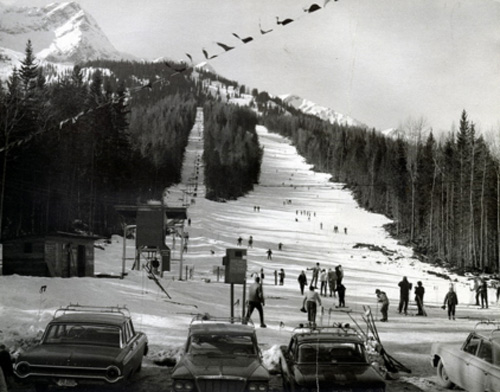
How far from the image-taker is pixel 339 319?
717 inches

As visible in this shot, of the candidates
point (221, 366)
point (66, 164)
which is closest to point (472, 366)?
point (221, 366)

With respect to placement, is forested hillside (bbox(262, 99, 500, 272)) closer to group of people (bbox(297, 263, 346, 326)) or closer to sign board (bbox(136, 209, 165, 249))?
group of people (bbox(297, 263, 346, 326))

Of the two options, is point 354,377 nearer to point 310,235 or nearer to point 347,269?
point 347,269

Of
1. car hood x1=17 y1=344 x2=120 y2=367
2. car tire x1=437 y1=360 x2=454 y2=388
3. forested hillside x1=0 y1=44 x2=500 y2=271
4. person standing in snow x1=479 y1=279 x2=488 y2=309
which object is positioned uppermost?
forested hillside x1=0 y1=44 x2=500 y2=271

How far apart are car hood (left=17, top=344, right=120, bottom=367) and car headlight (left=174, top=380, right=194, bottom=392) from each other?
1.15 meters

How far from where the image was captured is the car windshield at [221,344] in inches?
347

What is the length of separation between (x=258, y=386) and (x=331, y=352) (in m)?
1.46

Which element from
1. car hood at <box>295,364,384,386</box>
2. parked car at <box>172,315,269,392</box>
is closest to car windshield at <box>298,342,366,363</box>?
car hood at <box>295,364,384,386</box>

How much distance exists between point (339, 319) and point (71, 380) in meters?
11.7

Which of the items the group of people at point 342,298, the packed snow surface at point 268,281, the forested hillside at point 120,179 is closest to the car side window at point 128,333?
the packed snow surface at point 268,281

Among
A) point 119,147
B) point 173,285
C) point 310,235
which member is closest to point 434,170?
point 310,235

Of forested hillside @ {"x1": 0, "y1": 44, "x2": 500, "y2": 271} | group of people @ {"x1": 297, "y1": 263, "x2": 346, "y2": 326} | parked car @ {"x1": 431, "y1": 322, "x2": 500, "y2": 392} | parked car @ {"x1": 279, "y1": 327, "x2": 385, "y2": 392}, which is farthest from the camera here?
forested hillside @ {"x1": 0, "y1": 44, "x2": 500, "y2": 271}

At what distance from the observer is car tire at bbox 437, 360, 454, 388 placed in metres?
9.97

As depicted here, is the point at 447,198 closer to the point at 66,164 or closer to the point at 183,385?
the point at 66,164
